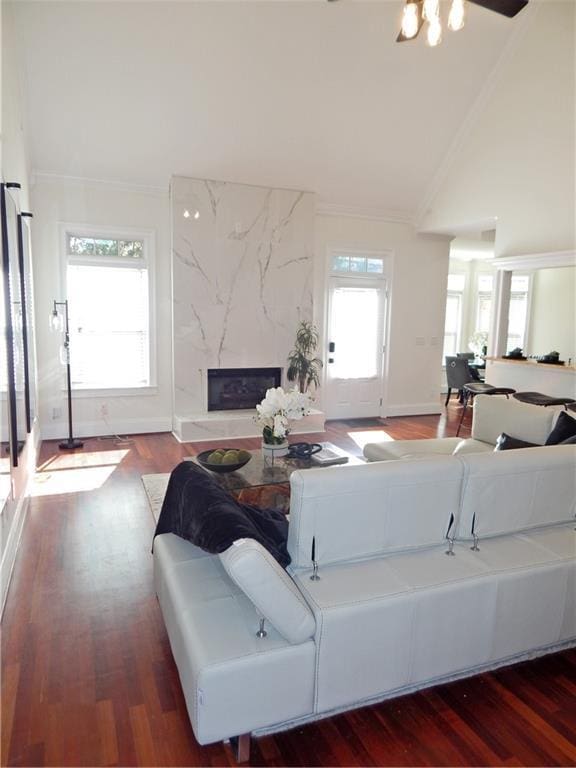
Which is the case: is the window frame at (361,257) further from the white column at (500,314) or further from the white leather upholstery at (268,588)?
the white leather upholstery at (268,588)

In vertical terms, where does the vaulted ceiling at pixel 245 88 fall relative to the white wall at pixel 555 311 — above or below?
above

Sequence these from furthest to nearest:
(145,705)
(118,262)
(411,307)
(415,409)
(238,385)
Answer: (415,409) → (411,307) → (238,385) → (118,262) → (145,705)

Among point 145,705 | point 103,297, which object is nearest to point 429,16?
point 145,705

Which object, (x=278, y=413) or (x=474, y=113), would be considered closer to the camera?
(x=278, y=413)

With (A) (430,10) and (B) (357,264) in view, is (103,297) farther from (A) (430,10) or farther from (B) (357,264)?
(A) (430,10)

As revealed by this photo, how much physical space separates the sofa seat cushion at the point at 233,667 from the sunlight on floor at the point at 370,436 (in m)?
4.45

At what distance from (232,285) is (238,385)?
4.27ft

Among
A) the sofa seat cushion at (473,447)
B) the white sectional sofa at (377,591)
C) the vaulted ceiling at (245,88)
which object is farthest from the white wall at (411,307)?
the white sectional sofa at (377,591)

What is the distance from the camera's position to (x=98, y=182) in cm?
586

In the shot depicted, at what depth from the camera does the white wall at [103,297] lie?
5.73 metres

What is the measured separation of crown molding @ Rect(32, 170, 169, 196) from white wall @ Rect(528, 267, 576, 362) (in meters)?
5.00

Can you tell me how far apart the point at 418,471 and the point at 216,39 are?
4501 millimetres

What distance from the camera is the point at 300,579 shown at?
1.99 meters

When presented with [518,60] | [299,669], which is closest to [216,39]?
[518,60]
